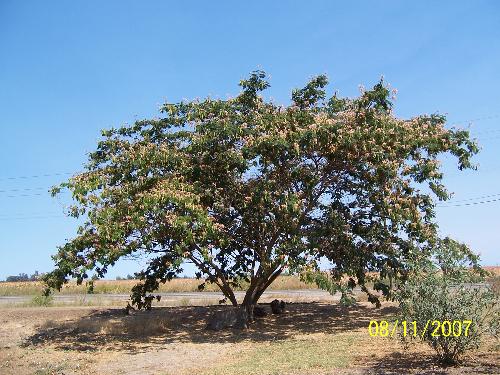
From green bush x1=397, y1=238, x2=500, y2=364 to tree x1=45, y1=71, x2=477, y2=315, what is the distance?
13.2 feet

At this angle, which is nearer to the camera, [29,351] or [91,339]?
[29,351]

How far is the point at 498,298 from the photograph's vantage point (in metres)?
9.40

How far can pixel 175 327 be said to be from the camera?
59.6ft

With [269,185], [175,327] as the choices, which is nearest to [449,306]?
[269,185]

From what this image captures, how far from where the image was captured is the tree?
1401 cm

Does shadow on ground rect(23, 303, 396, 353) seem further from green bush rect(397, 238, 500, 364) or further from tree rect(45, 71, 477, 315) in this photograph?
green bush rect(397, 238, 500, 364)

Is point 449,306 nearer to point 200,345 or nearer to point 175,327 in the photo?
point 200,345

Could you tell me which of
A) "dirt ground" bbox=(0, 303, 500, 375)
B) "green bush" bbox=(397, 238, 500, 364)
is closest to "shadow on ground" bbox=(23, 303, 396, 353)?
"dirt ground" bbox=(0, 303, 500, 375)

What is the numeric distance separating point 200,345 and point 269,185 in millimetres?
4856

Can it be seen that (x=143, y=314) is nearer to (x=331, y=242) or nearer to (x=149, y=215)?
(x=149, y=215)

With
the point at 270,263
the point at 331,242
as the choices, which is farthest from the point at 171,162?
the point at 331,242

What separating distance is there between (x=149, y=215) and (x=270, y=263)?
3858 millimetres

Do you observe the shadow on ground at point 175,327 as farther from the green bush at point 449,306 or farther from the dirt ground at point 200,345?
the green bush at point 449,306

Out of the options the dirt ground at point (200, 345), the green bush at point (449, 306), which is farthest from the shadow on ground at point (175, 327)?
the green bush at point (449, 306)
